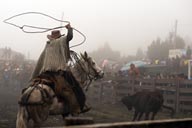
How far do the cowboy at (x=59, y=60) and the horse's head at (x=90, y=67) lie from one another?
3.32 feet

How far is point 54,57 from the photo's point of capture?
7344mm

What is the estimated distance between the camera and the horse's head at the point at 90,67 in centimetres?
870

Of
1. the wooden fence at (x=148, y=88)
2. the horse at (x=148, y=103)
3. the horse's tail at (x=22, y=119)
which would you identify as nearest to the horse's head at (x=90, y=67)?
the horse's tail at (x=22, y=119)

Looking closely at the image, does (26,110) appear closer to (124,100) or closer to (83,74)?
(83,74)

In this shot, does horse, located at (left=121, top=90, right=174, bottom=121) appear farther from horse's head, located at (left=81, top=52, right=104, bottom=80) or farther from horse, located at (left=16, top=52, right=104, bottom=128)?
horse, located at (left=16, top=52, right=104, bottom=128)

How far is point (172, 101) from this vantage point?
15.5m

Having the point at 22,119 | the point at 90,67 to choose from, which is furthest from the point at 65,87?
the point at 90,67

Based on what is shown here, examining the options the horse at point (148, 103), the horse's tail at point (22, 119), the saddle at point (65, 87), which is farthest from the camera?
the horse at point (148, 103)

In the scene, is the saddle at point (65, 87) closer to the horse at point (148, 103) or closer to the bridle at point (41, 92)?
the bridle at point (41, 92)

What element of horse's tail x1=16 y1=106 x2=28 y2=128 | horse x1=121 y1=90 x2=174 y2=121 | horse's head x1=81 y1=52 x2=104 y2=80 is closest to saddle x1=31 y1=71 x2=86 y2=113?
horse's tail x1=16 y1=106 x2=28 y2=128

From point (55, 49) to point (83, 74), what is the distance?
4.61 ft

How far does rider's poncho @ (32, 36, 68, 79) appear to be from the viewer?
23.8 ft

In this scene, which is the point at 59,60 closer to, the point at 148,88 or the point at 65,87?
the point at 65,87

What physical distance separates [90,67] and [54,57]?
5.27ft
